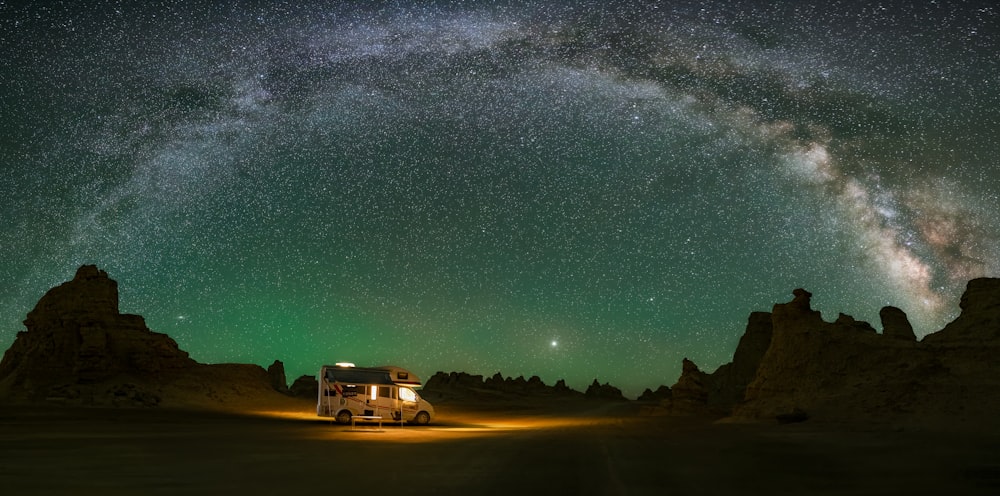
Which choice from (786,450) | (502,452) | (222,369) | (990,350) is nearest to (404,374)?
(502,452)

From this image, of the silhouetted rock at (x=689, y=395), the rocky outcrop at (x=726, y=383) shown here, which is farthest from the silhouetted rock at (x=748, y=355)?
the silhouetted rock at (x=689, y=395)

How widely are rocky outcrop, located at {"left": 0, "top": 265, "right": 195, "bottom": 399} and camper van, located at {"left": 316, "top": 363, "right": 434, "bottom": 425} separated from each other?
42253 millimetres

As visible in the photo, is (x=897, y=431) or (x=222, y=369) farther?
(x=222, y=369)

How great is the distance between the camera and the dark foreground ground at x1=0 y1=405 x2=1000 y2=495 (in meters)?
12.8

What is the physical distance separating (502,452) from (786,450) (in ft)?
29.9

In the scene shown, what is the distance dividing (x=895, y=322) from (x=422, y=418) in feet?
115

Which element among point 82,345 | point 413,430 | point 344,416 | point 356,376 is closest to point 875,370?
point 413,430

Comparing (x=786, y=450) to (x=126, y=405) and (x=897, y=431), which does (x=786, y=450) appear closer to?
(x=897, y=431)

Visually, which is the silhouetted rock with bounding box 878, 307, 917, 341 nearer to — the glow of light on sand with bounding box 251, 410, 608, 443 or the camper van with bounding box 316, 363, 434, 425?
the glow of light on sand with bounding box 251, 410, 608, 443

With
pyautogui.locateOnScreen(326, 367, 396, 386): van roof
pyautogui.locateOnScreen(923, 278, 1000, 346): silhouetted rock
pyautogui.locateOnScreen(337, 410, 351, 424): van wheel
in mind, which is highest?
pyautogui.locateOnScreen(923, 278, 1000, 346): silhouetted rock

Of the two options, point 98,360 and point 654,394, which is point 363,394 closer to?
point 98,360

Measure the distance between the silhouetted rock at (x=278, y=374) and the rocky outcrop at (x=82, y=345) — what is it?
31857 millimetres

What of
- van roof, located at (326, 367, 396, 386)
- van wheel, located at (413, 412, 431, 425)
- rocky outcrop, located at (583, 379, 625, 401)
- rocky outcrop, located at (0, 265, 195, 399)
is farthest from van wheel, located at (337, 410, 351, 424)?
rocky outcrop, located at (583, 379, 625, 401)

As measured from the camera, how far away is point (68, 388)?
64438 mm
